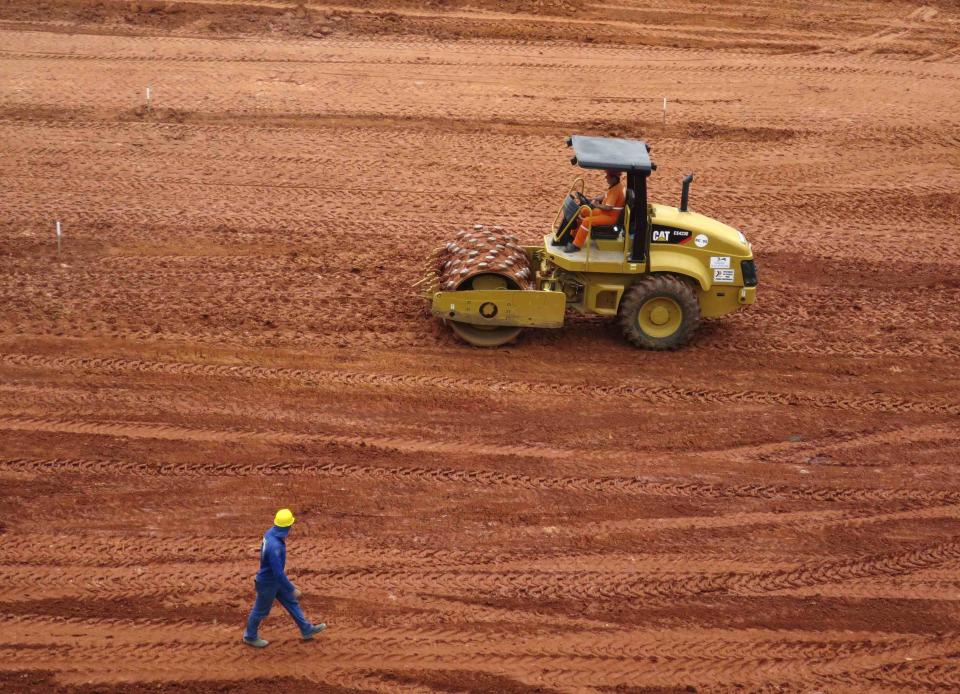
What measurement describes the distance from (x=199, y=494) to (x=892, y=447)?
6.50 m

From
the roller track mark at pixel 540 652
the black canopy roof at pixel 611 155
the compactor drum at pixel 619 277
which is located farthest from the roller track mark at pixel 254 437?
the black canopy roof at pixel 611 155

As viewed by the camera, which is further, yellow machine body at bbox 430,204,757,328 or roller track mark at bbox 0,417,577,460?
yellow machine body at bbox 430,204,757,328

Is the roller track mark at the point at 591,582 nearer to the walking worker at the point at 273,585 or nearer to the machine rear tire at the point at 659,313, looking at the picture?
the walking worker at the point at 273,585

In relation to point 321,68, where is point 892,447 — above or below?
below

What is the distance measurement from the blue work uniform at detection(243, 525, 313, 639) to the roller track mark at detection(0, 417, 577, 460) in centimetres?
260

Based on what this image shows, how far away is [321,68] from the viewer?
20.4 meters

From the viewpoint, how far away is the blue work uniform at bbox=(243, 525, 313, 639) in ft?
26.9

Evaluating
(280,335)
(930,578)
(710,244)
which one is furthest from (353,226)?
(930,578)

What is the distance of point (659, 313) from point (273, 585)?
5799 millimetres

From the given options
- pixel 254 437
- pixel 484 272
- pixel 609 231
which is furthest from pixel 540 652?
pixel 609 231

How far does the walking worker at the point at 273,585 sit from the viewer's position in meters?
8.22

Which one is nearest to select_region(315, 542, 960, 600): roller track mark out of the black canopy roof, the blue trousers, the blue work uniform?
the blue trousers

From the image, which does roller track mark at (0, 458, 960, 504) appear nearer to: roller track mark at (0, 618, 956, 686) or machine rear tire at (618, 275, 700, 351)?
roller track mark at (0, 618, 956, 686)

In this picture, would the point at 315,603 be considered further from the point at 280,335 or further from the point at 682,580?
the point at 280,335
